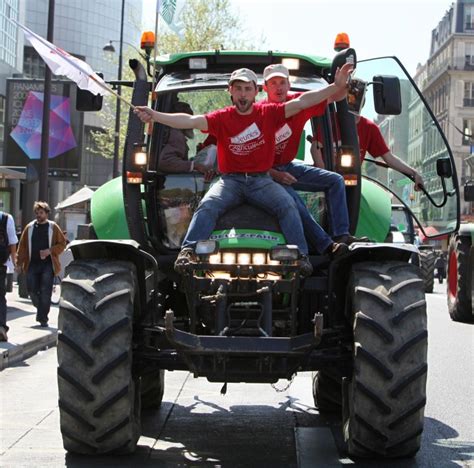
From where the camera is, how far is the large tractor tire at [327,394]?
28.4ft

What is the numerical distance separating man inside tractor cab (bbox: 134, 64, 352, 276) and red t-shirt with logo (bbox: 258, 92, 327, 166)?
22cm

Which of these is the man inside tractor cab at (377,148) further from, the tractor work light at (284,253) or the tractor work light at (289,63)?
the tractor work light at (284,253)

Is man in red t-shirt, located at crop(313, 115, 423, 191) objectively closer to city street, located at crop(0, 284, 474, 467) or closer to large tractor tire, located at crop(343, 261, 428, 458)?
city street, located at crop(0, 284, 474, 467)

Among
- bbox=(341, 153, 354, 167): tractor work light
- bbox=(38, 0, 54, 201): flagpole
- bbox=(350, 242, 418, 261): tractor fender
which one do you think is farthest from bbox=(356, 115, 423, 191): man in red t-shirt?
bbox=(38, 0, 54, 201): flagpole

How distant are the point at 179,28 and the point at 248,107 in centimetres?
204

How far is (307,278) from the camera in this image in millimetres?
7180

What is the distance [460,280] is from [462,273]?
0.12 metres

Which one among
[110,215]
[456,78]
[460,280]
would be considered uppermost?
[456,78]

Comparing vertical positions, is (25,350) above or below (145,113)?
below

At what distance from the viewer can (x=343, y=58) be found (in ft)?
25.3

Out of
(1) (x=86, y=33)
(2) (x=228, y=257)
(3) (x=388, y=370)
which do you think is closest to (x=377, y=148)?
(2) (x=228, y=257)

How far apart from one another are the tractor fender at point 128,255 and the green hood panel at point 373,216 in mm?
1864

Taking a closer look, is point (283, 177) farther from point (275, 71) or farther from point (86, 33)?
point (86, 33)

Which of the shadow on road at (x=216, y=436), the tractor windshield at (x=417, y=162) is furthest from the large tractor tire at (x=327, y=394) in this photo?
the tractor windshield at (x=417, y=162)
